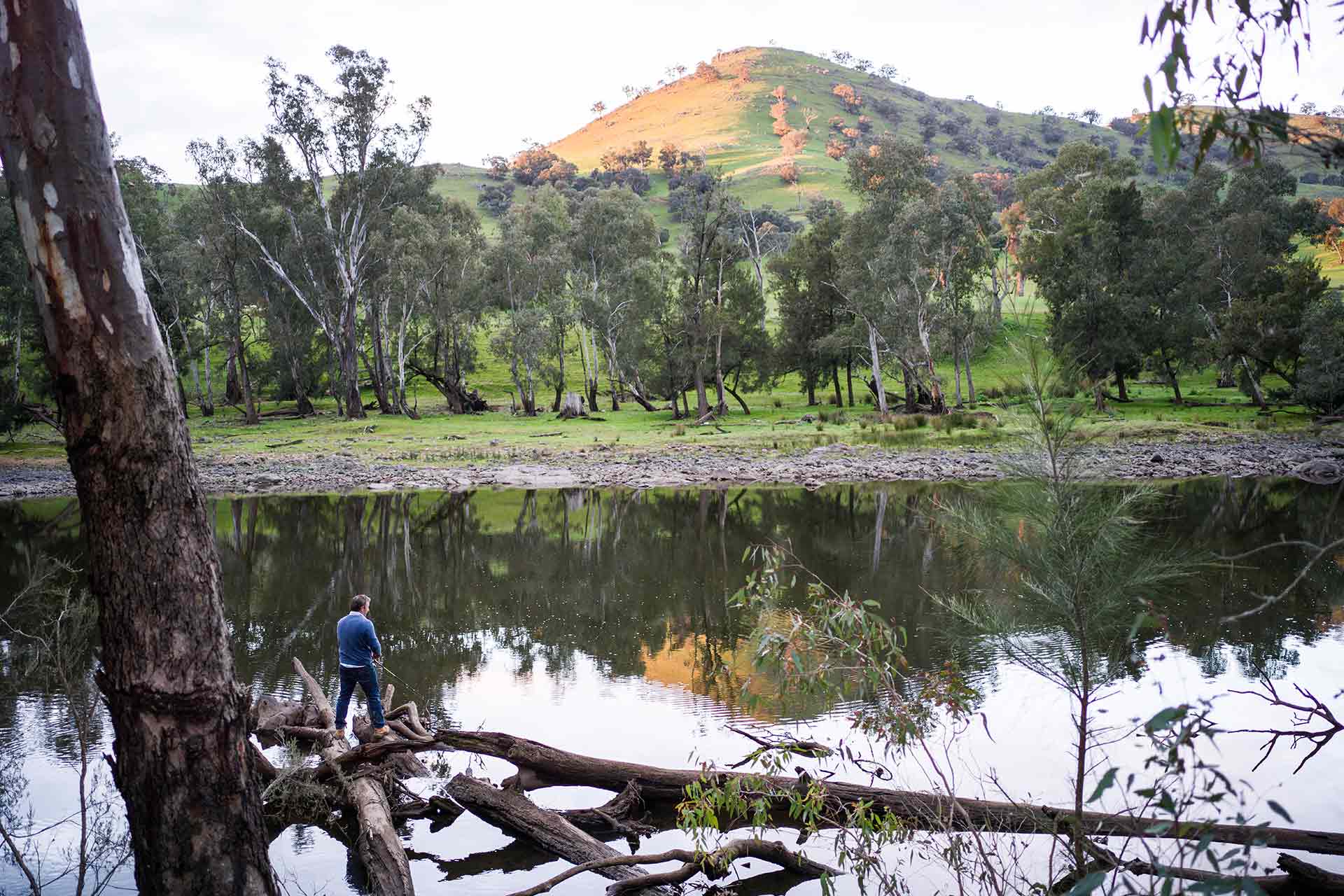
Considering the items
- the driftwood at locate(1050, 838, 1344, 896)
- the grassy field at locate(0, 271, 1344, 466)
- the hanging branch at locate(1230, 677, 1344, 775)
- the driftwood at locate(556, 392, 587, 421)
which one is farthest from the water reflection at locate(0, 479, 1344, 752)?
the driftwood at locate(556, 392, 587, 421)

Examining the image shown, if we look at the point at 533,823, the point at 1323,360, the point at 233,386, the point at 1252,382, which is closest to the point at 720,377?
the point at 1252,382

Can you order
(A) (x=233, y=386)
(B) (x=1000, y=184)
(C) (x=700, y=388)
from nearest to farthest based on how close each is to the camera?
(C) (x=700, y=388) < (A) (x=233, y=386) < (B) (x=1000, y=184)

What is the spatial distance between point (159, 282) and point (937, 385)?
33505 mm

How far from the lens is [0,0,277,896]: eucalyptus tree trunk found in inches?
160

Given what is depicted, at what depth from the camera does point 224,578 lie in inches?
640

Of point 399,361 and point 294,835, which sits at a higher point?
point 399,361

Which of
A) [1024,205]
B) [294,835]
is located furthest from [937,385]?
[294,835]

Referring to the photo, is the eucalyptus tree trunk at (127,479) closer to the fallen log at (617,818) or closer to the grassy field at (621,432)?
the fallen log at (617,818)

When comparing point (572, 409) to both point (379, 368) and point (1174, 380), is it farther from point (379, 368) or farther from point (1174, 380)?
point (1174, 380)

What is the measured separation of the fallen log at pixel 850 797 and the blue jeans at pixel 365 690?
1.21 m

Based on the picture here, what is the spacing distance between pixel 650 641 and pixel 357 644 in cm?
450

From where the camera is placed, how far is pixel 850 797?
21.2 feet

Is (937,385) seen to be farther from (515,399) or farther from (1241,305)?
(515,399)

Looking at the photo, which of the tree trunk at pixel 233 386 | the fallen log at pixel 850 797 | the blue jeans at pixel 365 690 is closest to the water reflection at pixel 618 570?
the blue jeans at pixel 365 690
